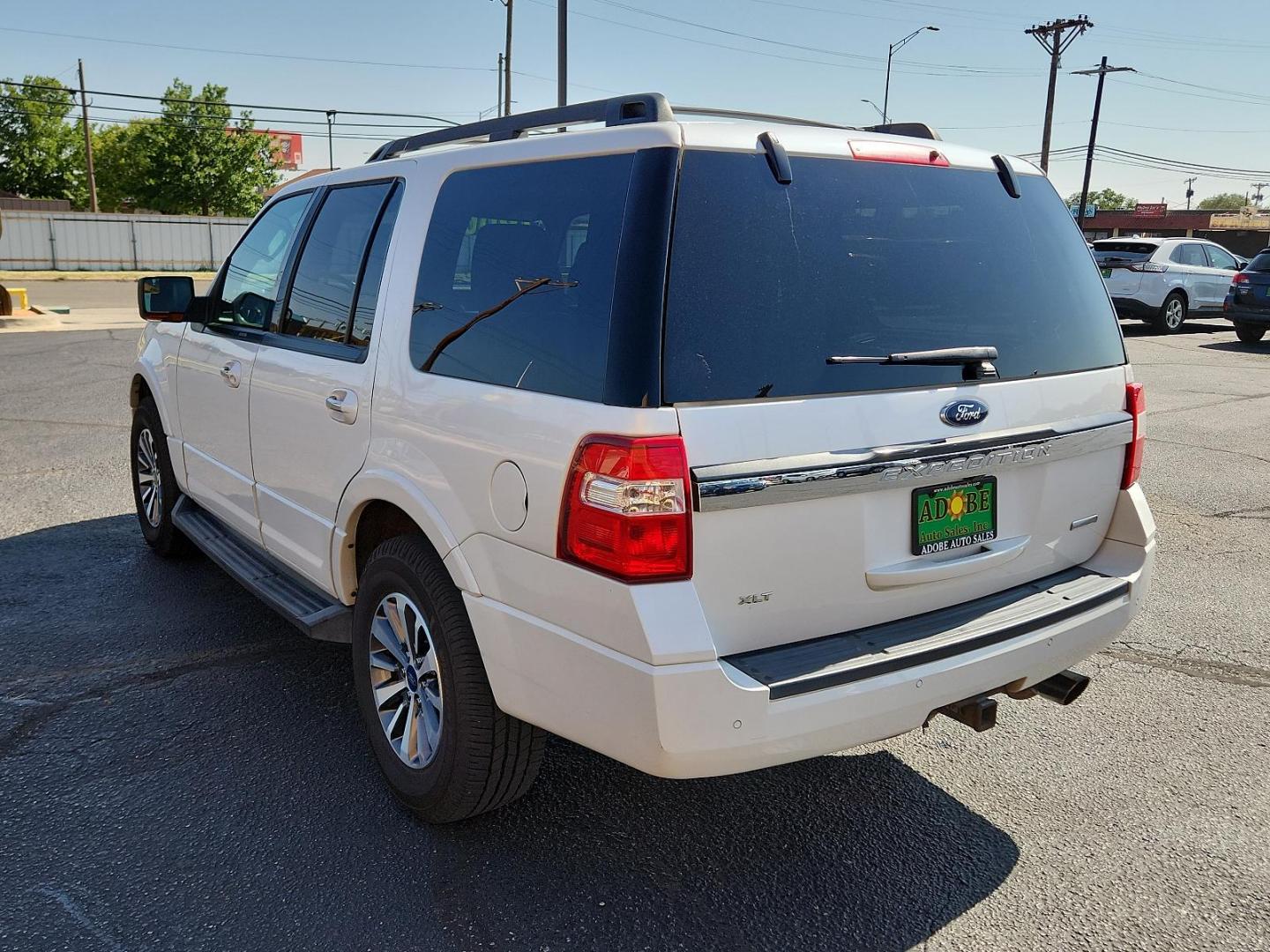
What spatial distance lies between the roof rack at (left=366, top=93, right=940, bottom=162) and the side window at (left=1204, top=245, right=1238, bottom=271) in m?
20.9

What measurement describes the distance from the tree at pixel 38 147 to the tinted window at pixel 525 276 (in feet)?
263

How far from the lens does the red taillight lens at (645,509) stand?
2422 millimetres

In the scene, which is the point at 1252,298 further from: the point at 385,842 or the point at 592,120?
the point at 385,842

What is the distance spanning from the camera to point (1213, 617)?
5.13 metres

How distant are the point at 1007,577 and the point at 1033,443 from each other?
15.9 inches

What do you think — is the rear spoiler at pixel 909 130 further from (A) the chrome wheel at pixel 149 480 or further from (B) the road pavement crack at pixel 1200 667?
(A) the chrome wheel at pixel 149 480

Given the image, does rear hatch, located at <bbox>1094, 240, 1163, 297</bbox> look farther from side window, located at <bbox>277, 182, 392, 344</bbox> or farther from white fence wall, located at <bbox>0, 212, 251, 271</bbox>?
white fence wall, located at <bbox>0, 212, 251, 271</bbox>

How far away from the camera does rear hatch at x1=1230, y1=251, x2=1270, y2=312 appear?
711 inches

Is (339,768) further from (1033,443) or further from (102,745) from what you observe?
(1033,443)

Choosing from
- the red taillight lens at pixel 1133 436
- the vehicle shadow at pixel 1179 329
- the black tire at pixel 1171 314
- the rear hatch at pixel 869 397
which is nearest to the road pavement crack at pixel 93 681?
the rear hatch at pixel 869 397

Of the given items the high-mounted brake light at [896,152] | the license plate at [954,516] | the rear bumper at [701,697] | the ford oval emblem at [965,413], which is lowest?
the rear bumper at [701,697]

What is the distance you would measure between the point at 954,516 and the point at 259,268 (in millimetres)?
3128

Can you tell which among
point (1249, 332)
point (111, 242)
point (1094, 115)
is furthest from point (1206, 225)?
point (111, 242)

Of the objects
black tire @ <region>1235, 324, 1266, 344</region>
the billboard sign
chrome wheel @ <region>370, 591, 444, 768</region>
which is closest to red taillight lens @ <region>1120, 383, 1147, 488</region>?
chrome wheel @ <region>370, 591, 444, 768</region>
